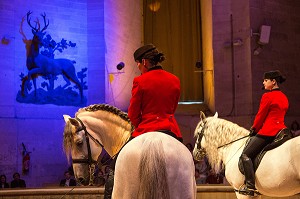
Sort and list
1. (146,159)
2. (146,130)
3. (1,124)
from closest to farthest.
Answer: (146,159)
(146,130)
(1,124)

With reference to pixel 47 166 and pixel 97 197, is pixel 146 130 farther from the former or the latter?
Result: pixel 47 166

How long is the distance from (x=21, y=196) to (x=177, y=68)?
6.67 metres

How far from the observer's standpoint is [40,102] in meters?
12.2

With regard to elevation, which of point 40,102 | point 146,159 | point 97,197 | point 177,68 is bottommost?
point 97,197

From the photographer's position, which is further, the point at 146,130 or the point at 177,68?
the point at 177,68

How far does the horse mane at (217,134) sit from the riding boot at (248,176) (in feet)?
2.04

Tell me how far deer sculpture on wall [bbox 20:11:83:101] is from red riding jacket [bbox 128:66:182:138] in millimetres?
8922

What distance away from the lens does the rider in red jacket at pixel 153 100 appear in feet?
11.4

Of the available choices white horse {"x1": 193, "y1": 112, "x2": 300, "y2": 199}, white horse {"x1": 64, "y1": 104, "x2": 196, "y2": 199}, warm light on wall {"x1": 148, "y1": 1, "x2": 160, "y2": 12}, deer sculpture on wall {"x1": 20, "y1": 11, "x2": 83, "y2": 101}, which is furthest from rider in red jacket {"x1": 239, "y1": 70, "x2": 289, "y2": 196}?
warm light on wall {"x1": 148, "y1": 1, "x2": 160, "y2": 12}

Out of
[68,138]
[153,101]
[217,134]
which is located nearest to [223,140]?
[217,134]

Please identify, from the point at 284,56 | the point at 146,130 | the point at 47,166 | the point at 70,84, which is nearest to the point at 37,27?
the point at 70,84

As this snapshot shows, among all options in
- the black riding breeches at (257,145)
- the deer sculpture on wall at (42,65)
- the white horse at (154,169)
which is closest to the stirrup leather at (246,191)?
the black riding breeches at (257,145)

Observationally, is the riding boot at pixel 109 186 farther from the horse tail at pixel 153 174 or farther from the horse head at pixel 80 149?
the horse tail at pixel 153 174

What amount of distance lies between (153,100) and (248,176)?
2.72m
